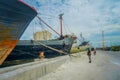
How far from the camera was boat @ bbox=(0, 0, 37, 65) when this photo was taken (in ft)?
33.5

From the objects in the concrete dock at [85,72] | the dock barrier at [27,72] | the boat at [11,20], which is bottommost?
the concrete dock at [85,72]

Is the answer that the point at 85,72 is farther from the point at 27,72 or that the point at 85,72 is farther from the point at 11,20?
the point at 11,20

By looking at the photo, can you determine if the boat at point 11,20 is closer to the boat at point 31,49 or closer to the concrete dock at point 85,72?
the concrete dock at point 85,72

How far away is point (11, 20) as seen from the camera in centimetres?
1098

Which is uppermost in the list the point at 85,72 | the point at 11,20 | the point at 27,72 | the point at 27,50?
the point at 11,20

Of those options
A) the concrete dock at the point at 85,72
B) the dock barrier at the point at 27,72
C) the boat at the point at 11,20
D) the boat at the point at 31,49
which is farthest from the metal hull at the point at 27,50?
the dock barrier at the point at 27,72

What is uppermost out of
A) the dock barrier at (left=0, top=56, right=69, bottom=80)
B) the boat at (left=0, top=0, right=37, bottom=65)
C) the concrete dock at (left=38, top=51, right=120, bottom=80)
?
the boat at (left=0, top=0, right=37, bottom=65)

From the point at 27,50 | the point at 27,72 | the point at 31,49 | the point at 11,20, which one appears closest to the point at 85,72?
the point at 27,72

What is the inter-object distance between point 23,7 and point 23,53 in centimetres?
909

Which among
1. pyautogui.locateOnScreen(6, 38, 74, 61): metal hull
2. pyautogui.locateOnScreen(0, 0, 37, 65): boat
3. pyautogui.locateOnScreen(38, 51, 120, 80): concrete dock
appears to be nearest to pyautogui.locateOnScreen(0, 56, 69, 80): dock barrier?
pyautogui.locateOnScreen(38, 51, 120, 80): concrete dock

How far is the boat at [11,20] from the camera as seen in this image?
10211 mm

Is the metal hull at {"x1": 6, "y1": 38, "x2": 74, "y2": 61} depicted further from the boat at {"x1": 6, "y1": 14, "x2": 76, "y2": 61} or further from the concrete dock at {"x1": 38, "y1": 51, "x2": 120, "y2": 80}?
the concrete dock at {"x1": 38, "y1": 51, "x2": 120, "y2": 80}

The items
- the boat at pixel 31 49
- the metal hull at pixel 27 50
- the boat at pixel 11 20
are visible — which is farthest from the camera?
the boat at pixel 31 49

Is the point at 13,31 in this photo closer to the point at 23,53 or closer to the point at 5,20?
the point at 5,20
